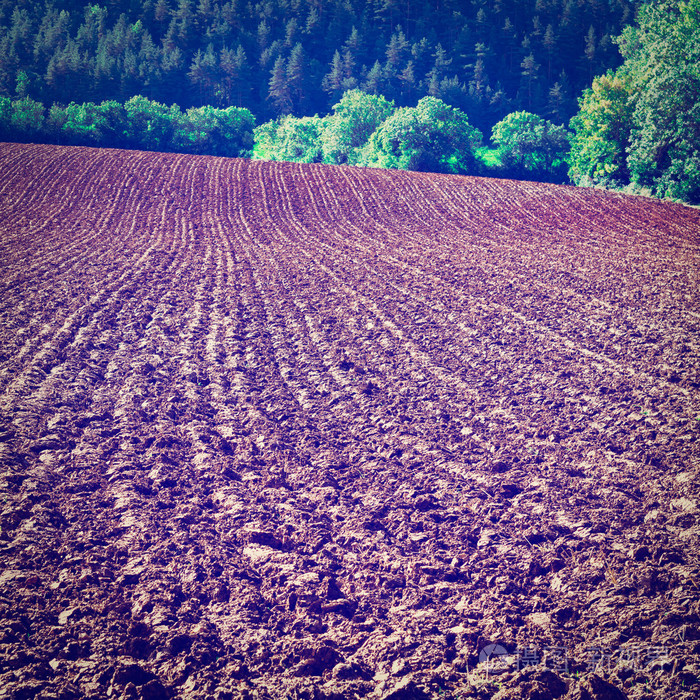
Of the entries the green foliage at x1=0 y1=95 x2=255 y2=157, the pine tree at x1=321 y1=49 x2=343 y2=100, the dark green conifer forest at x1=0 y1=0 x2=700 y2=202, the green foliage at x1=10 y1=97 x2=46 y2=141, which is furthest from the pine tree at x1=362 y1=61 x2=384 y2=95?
the green foliage at x1=10 y1=97 x2=46 y2=141

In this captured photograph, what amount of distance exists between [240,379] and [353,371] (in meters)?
1.76

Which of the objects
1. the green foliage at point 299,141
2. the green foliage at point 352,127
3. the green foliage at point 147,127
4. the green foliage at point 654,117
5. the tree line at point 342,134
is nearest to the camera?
the green foliage at point 654,117

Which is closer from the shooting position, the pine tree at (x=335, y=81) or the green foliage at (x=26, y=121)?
the green foliage at (x=26, y=121)

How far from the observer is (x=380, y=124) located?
1881 inches

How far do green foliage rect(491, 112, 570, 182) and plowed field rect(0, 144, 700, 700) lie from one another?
3388 centimetres

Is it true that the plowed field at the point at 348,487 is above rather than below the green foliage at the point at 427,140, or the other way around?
below

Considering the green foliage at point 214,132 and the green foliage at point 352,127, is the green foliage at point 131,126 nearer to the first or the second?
the green foliage at point 214,132

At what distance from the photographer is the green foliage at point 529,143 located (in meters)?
45.1

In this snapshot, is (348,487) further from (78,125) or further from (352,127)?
(78,125)

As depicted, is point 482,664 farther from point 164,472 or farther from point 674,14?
point 674,14

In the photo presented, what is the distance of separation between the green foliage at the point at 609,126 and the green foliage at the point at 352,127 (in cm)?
1887

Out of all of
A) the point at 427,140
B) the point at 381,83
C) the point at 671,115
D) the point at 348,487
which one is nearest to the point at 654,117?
the point at 671,115

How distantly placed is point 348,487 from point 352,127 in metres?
47.3

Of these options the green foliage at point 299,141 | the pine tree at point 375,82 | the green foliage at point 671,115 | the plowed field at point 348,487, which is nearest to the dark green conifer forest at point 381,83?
the green foliage at point 671,115
